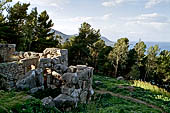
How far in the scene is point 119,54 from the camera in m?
35.0

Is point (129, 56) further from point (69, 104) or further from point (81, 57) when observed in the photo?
point (69, 104)

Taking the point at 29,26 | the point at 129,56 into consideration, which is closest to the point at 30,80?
the point at 29,26

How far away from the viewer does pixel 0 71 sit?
7695 mm

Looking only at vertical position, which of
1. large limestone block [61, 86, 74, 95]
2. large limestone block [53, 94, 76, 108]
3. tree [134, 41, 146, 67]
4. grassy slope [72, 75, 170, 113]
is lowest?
grassy slope [72, 75, 170, 113]

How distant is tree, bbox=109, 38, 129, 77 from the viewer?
34.6 meters

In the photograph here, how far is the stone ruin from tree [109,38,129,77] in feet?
81.7

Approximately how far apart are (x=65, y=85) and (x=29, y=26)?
19.3 metres

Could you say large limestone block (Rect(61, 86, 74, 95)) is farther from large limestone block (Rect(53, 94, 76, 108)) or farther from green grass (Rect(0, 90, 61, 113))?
green grass (Rect(0, 90, 61, 113))

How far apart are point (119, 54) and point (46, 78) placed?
27540 mm

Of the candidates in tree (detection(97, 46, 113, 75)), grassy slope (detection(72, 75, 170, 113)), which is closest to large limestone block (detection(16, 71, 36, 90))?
grassy slope (detection(72, 75, 170, 113))

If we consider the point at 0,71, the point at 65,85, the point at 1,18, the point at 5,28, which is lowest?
the point at 65,85

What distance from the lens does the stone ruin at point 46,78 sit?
7570mm

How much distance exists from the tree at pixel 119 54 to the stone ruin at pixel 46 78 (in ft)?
81.7

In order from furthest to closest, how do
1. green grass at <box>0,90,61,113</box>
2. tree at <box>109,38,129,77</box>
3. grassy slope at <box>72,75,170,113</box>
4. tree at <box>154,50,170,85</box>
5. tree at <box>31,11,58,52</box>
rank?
tree at <box>154,50,170,85</box>
tree at <box>109,38,129,77</box>
tree at <box>31,11,58,52</box>
grassy slope at <box>72,75,170,113</box>
green grass at <box>0,90,61,113</box>
